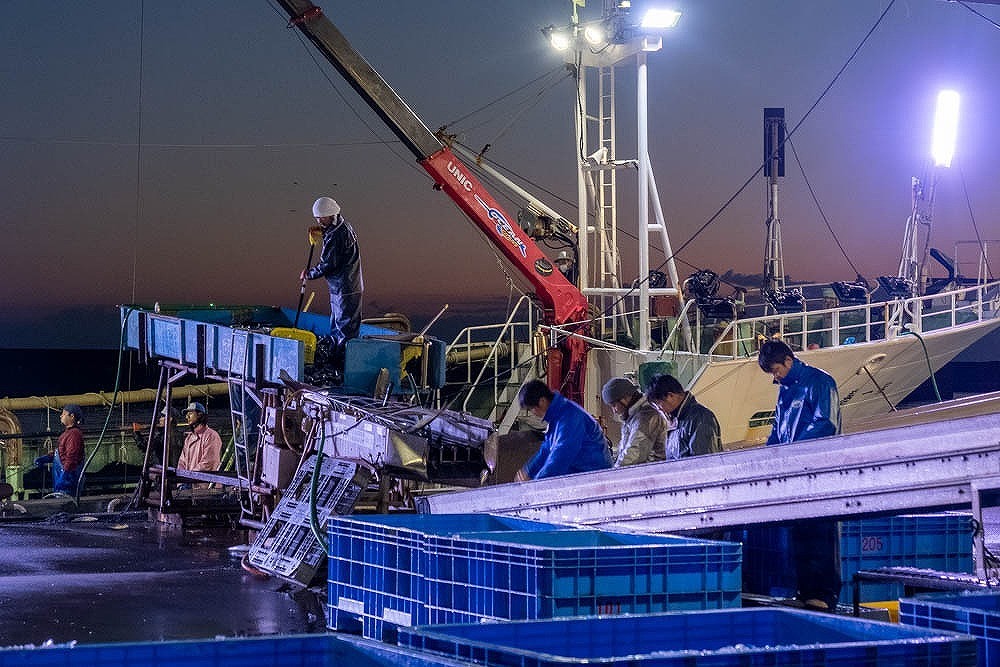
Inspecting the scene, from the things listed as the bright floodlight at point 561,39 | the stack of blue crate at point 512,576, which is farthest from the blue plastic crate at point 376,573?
the bright floodlight at point 561,39

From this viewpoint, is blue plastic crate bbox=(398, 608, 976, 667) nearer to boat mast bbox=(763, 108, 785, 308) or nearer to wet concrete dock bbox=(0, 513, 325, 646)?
wet concrete dock bbox=(0, 513, 325, 646)

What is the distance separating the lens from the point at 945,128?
24578 millimetres

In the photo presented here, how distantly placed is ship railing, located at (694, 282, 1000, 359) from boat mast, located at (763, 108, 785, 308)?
1.73 m

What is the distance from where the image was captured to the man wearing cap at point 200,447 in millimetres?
15281

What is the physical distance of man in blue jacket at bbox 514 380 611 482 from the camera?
8.16m

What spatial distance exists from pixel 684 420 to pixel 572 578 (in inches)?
160

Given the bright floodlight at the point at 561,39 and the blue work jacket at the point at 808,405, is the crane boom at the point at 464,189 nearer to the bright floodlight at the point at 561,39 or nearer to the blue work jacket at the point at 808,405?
A: the bright floodlight at the point at 561,39

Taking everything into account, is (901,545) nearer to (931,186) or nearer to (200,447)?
(200,447)

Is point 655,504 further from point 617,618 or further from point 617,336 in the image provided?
point 617,336

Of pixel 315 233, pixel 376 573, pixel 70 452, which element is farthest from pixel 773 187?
pixel 376 573

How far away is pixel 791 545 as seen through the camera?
6.93 metres

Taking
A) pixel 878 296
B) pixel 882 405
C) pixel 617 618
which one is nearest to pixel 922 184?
pixel 882 405

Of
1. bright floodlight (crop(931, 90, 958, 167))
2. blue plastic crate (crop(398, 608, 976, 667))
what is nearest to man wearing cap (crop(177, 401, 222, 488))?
blue plastic crate (crop(398, 608, 976, 667))

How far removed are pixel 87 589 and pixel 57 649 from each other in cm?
713
